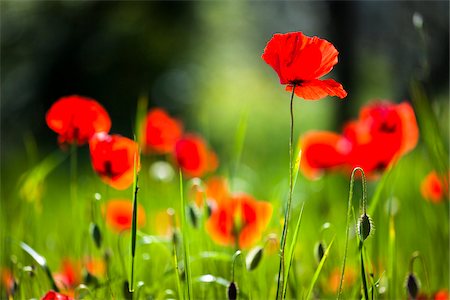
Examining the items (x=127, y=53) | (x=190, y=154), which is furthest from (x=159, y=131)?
(x=127, y=53)

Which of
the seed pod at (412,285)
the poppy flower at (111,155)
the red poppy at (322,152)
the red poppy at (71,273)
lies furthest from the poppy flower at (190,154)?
the seed pod at (412,285)

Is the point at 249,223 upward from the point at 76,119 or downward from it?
downward

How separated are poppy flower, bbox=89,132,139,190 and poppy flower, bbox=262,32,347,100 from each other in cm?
43

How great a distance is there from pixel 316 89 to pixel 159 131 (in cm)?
101

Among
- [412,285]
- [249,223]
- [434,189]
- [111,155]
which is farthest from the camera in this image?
[434,189]

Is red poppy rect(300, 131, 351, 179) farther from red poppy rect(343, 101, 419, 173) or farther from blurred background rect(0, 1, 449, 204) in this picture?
blurred background rect(0, 1, 449, 204)

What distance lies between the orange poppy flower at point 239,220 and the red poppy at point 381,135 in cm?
27

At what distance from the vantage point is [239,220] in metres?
1.66

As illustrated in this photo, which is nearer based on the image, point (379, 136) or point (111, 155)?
point (111, 155)

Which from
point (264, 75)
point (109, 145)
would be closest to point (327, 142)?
point (109, 145)

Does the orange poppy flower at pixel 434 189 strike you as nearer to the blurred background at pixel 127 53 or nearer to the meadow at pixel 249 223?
the meadow at pixel 249 223

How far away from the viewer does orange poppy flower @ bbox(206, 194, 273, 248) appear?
5.58 ft

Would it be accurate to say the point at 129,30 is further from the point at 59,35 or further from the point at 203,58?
the point at 203,58

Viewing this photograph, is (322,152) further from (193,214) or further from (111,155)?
(111,155)
